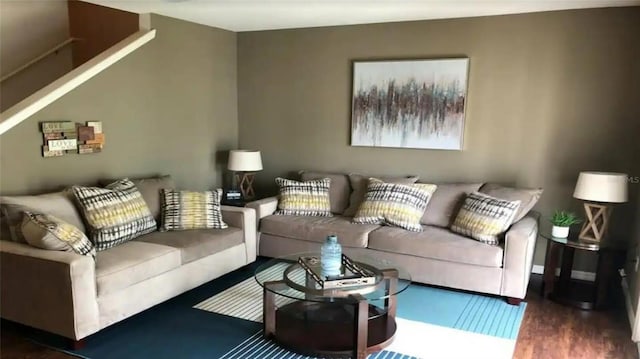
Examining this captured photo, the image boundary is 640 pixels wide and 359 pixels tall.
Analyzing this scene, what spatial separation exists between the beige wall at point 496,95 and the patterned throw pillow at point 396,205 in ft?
1.63

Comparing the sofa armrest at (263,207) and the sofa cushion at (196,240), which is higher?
the sofa armrest at (263,207)

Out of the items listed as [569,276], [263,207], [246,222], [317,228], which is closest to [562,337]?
[569,276]

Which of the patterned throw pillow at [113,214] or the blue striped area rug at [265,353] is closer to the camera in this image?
the blue striped area rug at [265,353]

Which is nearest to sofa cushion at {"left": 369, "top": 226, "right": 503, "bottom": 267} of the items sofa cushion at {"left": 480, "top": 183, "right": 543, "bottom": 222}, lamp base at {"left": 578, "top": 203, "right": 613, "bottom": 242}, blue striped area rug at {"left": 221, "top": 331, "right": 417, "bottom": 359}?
sofa cushion at {"left": 480, "top": 183, "right": 543, "bottom": 222}

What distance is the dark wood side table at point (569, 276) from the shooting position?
11.4ft

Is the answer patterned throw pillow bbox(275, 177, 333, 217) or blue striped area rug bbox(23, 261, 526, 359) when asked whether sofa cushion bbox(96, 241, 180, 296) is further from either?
patterned throw pillow bbox(275, 177, 333, 217)

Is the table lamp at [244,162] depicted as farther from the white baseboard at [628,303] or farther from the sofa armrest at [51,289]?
the white baseboard at [628,303]

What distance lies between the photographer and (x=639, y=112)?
380 centimetres

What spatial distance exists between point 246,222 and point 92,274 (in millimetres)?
1504

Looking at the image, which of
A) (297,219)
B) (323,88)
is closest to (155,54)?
(323,88)

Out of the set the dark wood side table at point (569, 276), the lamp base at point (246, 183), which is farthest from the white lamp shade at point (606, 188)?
the lamp base at point (246, 183)

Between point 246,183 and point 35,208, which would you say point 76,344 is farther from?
point 246,183

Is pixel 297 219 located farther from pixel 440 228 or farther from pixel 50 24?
pixel 50 24

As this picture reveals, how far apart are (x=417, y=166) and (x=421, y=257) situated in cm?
113
